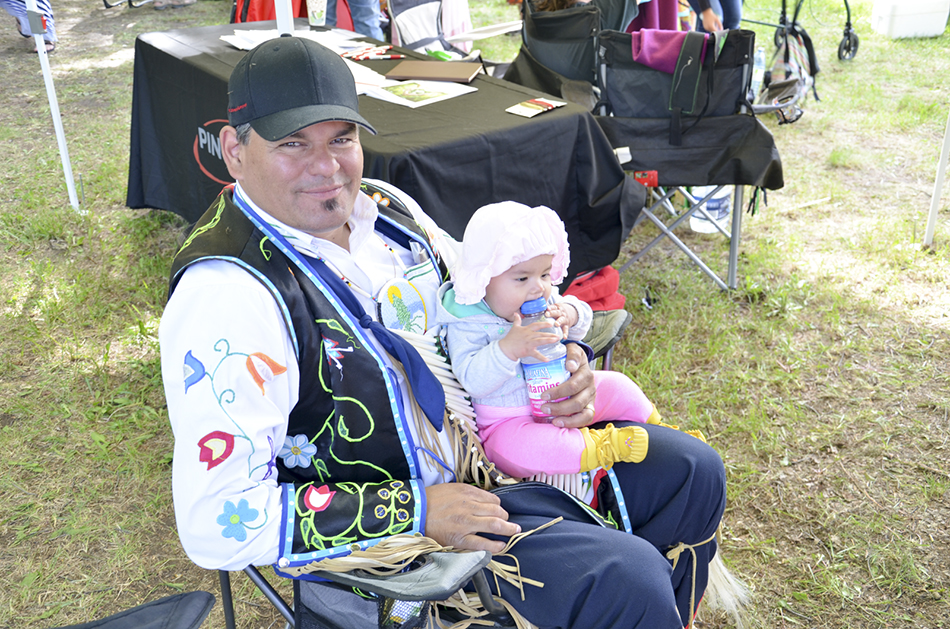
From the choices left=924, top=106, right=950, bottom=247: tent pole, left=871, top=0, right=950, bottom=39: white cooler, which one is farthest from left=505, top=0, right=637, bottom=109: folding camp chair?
left=871, top=0, right=950, bottom=39: white cooler

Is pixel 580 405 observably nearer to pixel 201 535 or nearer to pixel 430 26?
pixel 201 535

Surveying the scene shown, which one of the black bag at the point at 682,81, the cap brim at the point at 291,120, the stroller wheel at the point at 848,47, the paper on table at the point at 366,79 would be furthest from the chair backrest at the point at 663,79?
the stroller wheel at the point at 848,47

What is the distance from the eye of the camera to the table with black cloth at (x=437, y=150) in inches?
89.7

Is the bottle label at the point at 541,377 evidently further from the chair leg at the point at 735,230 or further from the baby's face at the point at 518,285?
the chair leg at the point at 735,230

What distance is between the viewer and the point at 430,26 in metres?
4.81

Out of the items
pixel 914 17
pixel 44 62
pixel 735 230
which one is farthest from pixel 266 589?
pixel 914 17

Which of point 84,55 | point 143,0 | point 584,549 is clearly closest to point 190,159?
point 584,549

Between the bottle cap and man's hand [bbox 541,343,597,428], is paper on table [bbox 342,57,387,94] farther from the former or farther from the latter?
man's hand [bbox 541,343,597,428]

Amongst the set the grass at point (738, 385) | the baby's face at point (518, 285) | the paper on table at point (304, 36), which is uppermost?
the paper on table at point (304, 36)

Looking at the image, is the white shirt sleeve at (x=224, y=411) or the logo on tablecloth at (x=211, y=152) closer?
the white shirt sleeve at (x=224, y=411)

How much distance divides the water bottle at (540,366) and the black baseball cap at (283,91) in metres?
0.51

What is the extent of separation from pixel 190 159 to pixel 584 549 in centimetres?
266

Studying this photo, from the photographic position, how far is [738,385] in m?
2.81

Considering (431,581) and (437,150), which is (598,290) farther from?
(431,581)
